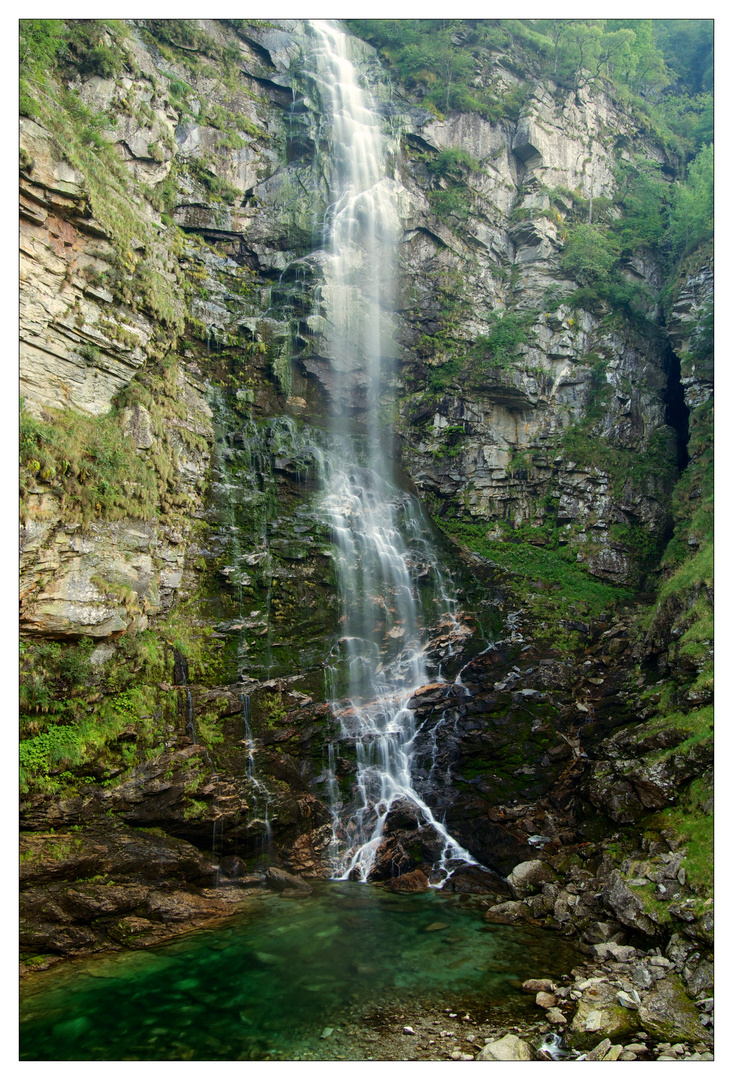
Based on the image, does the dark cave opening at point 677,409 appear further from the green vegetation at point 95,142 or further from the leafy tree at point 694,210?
the green vegetation at point 95,142

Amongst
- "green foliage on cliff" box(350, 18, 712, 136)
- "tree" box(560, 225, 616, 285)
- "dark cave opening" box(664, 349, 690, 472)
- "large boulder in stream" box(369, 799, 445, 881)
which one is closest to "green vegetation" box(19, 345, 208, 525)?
"large boulder in stream" box(369, 799, 445, 881)

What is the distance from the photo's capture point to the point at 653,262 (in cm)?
2339

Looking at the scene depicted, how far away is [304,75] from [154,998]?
2851cm

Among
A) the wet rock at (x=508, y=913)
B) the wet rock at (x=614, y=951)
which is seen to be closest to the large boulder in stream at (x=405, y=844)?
the wet rock at (x=508, y=913)

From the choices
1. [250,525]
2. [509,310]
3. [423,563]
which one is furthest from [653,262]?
[250,525]

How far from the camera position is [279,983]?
28.2ft

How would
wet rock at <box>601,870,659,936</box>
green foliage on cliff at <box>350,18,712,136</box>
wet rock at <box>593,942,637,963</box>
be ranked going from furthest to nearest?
green foliage on cliff at <box>350,18,712,136</box> → wet rock at <box>601,870,659,936</box> → wet rock at <box>593,942,637,963</box>

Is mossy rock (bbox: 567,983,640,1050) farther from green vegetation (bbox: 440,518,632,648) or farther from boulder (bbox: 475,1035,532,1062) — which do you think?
green vegetation (bbox: 440,518,632,648)

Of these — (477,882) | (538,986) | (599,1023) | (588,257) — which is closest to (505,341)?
(588,257)

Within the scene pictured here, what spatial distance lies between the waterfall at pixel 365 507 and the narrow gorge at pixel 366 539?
12 centimetres

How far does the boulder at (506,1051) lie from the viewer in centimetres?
676

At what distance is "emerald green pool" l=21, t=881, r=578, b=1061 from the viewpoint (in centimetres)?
726

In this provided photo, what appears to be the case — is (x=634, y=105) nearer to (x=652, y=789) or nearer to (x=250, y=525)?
(x=250, y=525)

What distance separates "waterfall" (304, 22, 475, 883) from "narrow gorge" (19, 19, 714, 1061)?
4.7 inches
